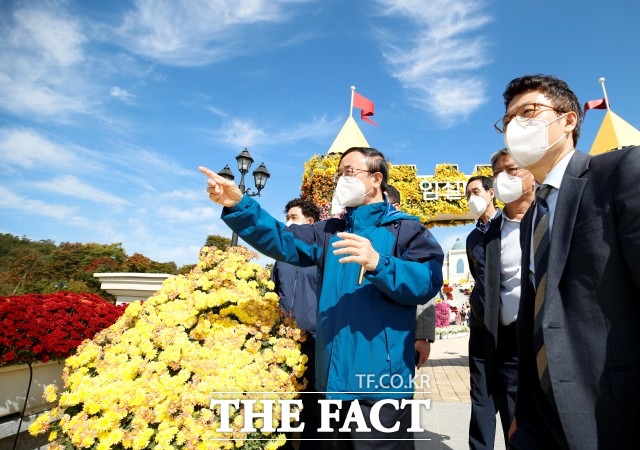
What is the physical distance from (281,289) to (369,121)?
12930 mm

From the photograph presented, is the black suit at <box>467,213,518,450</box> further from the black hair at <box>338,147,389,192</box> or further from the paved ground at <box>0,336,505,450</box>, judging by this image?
the black hair at <box>338,147,389,192</box>

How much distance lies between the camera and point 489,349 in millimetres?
2490

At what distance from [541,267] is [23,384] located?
3.21 metres

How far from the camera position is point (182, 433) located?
1688mm

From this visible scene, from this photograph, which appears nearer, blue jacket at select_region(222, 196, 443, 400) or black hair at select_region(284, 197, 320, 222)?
blue jacket at select_region(222, 196, 443, 400)

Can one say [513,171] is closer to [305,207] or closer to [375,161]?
[375,161]

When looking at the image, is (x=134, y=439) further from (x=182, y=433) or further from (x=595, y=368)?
(x=595, y=368)

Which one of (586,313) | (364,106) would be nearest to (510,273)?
(586,313)

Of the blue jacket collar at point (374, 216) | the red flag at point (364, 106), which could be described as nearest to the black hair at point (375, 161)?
the blue jacket collar at point (374, 216)

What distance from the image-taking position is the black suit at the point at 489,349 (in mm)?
2457

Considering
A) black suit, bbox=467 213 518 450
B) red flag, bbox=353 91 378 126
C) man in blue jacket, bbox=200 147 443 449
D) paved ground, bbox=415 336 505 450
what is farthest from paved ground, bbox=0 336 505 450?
red flag, bbox=353 91 378 126

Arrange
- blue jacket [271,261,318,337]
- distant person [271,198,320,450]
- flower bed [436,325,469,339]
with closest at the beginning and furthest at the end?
distant person [271,198,320,450] < blue jacket [271,261,318,337] < flower bed [436,325,469,339]

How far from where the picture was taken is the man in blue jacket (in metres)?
1.77

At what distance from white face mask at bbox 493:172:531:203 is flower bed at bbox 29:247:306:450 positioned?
71.8 inches
